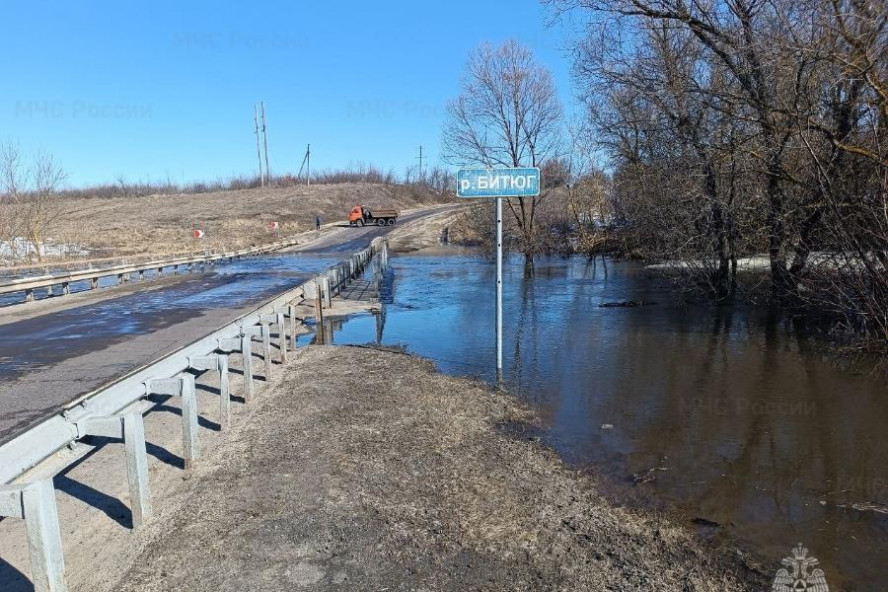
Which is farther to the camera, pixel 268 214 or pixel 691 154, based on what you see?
pixel 268 214

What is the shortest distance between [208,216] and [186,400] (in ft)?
235

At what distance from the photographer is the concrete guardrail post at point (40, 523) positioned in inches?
116

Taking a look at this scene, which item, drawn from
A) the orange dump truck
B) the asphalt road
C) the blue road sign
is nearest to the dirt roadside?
the asphalt road

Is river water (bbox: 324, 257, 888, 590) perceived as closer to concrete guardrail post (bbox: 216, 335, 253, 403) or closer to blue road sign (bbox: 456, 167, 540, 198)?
blue road sign (bbox: 456, 167, 540, 198)

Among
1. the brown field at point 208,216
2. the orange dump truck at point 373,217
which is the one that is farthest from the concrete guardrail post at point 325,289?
the orange dump truck at point 373,217

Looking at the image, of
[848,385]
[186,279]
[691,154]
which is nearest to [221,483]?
[848,385]

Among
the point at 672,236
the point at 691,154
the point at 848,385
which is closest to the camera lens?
the point at 848,385

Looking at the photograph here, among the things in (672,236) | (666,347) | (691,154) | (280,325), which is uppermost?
(691,154)

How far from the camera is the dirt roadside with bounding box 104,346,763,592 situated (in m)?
3.57

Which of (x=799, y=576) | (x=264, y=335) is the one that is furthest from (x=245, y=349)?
(x=799, y=576)

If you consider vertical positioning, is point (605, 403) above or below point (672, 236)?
below

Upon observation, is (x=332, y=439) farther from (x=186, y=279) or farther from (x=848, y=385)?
(x=186, y=279)

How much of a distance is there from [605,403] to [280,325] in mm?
5194

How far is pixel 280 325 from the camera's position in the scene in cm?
965
